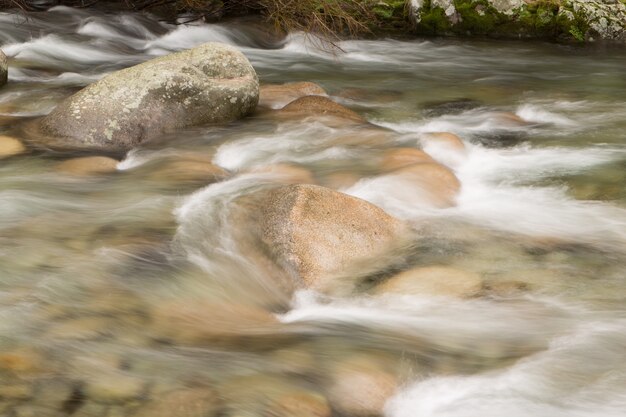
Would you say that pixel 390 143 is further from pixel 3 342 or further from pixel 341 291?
pixel 3 342

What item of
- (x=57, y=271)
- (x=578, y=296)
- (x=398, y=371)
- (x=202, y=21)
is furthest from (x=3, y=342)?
(x=202, y=21)

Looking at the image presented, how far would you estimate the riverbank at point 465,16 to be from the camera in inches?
435

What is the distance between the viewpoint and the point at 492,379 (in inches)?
123

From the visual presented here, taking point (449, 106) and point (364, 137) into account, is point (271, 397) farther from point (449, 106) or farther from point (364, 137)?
point (449, 106)

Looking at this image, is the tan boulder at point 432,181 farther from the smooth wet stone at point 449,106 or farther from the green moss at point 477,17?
the green moss at point 477,17

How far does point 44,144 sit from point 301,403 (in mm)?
4040

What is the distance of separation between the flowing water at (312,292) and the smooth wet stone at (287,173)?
0.15ft

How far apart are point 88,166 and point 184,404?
334cm

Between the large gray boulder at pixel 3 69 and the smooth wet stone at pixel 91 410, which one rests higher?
the large gray boulder at pixel 3 69

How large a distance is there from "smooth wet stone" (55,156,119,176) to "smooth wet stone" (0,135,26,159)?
50 cm

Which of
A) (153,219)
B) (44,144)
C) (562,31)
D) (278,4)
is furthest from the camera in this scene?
(562,31)

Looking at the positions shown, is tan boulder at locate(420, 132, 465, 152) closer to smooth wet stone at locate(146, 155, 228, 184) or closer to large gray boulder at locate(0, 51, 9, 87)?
smooth wet stone at locate(146, 155, 228, 184)

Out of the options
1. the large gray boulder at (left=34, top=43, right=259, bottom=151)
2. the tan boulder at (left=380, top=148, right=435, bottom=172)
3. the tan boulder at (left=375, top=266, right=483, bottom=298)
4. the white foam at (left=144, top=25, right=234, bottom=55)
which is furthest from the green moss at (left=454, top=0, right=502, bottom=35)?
the tan boulder at (left=375, top=266, right=483, bottom=298)

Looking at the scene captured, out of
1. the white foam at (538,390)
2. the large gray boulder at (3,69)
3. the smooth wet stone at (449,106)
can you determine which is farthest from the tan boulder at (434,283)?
the large gray boulder at (3,69)
